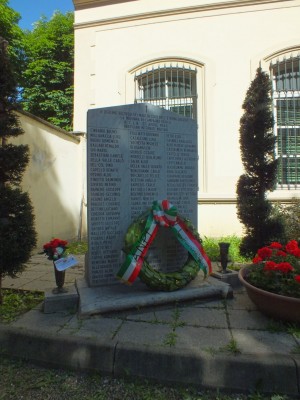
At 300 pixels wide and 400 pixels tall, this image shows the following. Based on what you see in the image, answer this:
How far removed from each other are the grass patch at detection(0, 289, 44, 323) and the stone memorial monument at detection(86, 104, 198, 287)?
0.70m

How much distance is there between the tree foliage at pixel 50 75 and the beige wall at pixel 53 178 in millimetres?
8433

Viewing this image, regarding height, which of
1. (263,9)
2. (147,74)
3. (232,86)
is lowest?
(232,86)

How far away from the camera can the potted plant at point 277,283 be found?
2717mm

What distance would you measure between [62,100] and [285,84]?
11.6 m

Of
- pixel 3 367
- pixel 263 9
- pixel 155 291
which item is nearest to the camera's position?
pixel 3 367

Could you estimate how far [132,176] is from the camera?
12.1 feet

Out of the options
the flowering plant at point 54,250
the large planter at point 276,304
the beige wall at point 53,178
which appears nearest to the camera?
the large planter at point 276,304

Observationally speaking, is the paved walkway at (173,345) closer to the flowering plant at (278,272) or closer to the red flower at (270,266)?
the flowering plant at (278,272)

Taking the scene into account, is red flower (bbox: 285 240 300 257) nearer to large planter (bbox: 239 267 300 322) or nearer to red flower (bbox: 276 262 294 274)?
red flower (bbox: 276 262 294 274)

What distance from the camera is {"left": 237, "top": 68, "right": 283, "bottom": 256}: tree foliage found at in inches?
202

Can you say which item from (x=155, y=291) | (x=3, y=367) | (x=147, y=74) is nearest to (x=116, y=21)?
(x=147, y=74)

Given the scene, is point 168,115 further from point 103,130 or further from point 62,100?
point 62,100

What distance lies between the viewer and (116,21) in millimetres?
8203

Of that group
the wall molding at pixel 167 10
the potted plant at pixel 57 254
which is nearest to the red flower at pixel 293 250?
the potted plant at pixel 57 254
